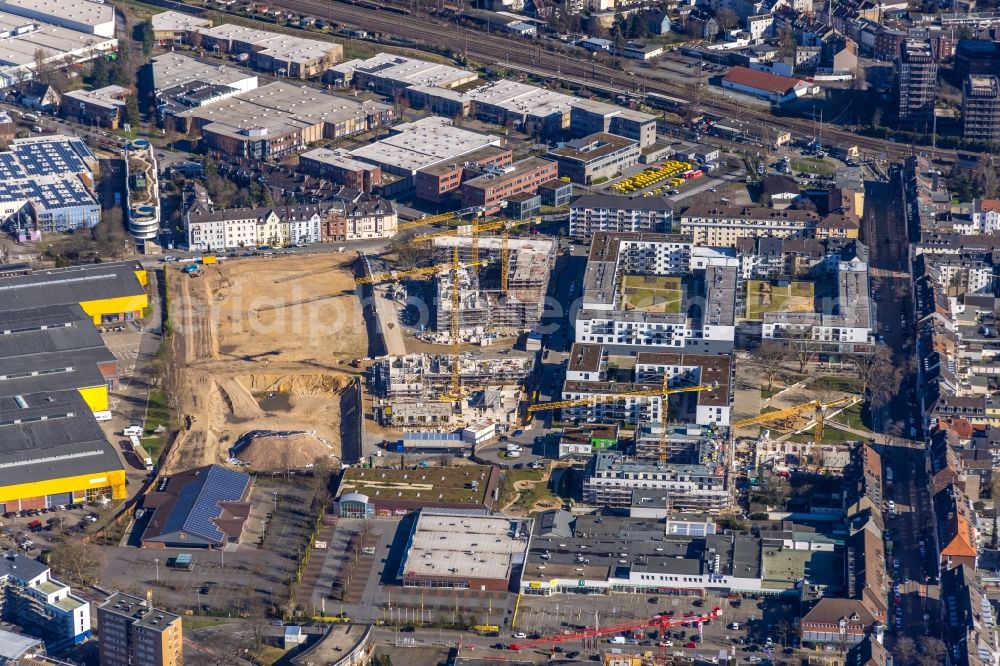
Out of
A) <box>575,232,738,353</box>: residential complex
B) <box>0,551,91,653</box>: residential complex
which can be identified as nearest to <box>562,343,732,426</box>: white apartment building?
<box>575,232,738,353</box>: residential complex

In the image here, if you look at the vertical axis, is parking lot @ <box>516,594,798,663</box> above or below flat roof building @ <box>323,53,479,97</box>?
below

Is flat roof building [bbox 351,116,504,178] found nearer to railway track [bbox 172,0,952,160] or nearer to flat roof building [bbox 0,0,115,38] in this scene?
railway track [bbox 172,0,952,160]

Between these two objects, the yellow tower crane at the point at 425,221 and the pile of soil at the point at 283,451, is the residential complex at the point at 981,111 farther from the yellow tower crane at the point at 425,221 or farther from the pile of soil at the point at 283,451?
the pile of soil at the point at 283,451

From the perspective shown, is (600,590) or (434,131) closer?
(600,590)

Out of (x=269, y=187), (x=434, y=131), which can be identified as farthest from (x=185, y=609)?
(x=434, y=131)

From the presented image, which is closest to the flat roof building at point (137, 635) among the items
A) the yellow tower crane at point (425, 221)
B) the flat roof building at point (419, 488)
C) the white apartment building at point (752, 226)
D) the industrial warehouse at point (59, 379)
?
the industrial warehouse at point (59, 379)

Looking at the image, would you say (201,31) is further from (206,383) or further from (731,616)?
(731,616)

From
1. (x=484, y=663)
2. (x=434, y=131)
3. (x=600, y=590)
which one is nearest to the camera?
(x=484, y=663)

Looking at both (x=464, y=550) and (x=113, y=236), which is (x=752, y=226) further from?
(x=113, y=236)
